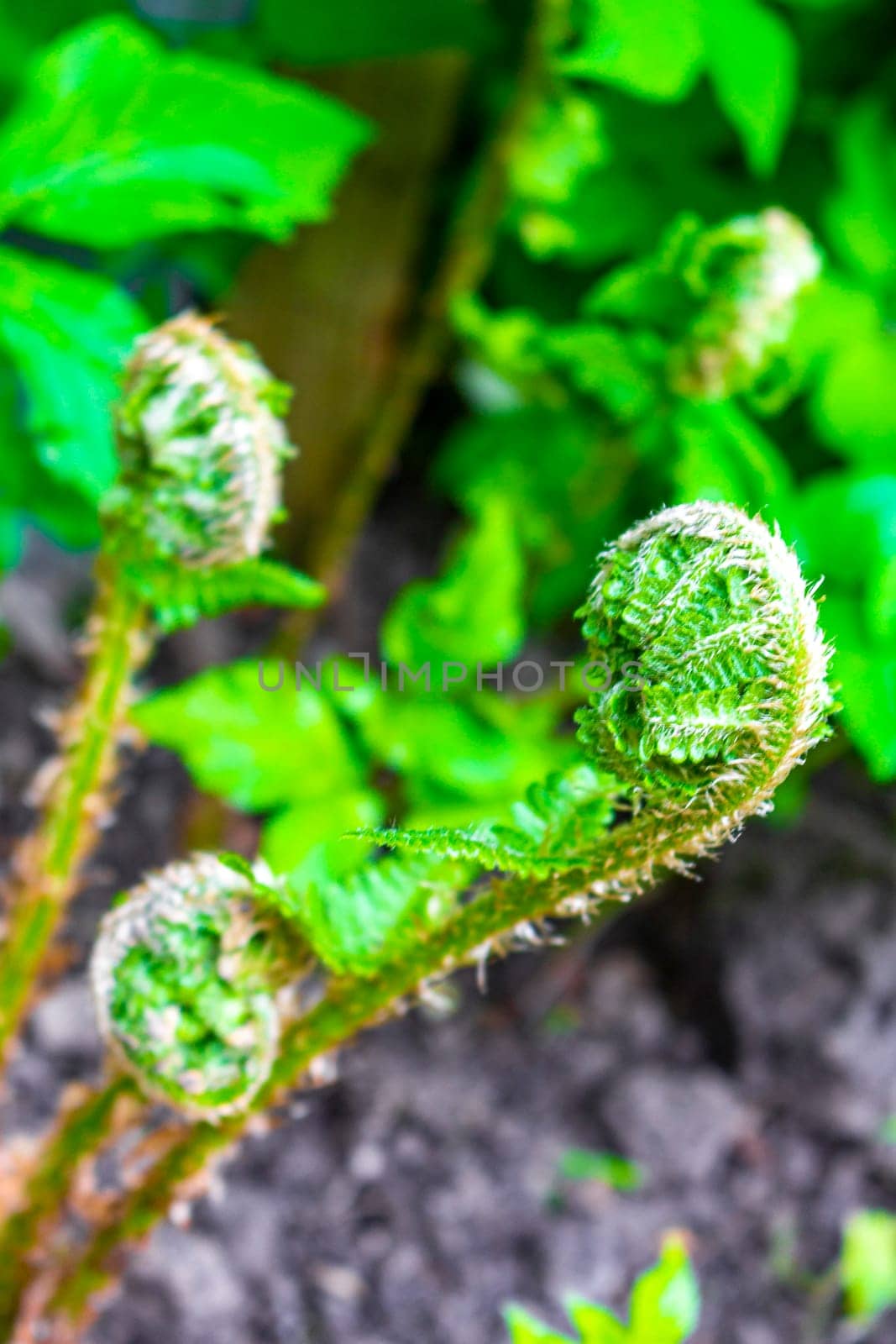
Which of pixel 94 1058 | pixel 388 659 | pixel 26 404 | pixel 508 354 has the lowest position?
pixel 94 1058

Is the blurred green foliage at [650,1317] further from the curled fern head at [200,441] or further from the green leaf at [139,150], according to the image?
the green leaf at [139,150]

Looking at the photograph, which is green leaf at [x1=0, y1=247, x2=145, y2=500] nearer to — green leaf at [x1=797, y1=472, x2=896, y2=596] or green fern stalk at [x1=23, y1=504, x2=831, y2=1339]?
green fern stalk at [x1=23, y1=504, x2=831, y2=1339]

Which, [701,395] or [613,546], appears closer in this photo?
[613,546]

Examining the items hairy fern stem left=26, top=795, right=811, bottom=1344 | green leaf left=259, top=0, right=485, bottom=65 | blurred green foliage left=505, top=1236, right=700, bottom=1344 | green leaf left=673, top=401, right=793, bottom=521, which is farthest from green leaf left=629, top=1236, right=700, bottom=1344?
green leaf left=259, top=0, right=485, bottom=65

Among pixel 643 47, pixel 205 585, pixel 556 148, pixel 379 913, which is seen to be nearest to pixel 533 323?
pixel 556 148

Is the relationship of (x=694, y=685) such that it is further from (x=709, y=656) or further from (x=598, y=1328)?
(x=598, y=1328)

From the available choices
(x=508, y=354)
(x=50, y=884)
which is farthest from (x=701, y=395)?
(x=50, y=884)

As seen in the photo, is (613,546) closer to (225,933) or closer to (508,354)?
(225,933)
